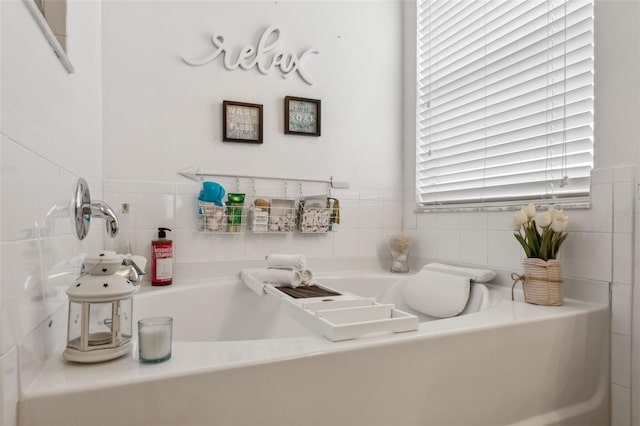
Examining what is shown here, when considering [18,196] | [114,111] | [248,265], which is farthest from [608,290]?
[114,111]

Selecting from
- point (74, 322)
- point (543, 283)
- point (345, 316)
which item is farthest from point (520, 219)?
point (74, 322)

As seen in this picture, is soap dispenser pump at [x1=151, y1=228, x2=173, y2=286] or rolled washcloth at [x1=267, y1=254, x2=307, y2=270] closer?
rolled washcloth at [x1=267, y1=254, x2=307, y2=270]

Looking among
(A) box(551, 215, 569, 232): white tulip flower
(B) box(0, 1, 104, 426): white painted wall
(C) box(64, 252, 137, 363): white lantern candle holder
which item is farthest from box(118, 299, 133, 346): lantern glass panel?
(A) box(551, 215, 569, 232): white tulip flower

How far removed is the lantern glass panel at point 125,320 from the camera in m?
0.79

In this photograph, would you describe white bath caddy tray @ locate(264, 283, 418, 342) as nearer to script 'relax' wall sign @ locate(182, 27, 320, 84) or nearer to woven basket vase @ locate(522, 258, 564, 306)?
woven basket vase @ locate(522, 258, 564, 306)

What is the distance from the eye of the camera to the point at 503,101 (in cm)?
162

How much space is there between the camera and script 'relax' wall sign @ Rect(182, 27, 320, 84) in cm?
183

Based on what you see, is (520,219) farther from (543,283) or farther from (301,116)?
(301,116)

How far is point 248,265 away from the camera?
6.08ft

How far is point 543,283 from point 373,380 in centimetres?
73

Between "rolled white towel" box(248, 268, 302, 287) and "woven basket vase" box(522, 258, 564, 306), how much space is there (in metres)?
0.77

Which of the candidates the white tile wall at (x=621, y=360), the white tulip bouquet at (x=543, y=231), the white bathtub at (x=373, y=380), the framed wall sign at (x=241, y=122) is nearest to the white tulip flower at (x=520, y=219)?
the white tulip bouquet at (x=543, y=231)

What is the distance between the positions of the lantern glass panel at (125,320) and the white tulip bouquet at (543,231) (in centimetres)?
119

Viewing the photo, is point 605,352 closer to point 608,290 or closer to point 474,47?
point 608,290
